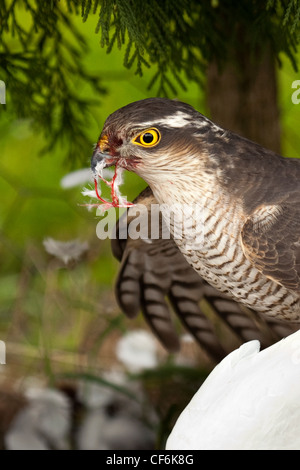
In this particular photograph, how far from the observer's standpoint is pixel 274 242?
2.32 ft

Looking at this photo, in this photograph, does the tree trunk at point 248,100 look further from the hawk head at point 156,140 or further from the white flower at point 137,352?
the white flower at point 137,352

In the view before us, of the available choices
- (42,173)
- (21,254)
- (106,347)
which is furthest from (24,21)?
(106,347)

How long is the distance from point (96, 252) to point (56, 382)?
0.28 m

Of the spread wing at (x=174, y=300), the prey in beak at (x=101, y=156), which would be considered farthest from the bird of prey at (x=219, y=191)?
the spread wing at (x=174, y=300)

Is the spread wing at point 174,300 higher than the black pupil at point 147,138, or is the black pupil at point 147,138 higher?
the black pupil at point 147,138

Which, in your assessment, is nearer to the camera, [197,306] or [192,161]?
[192,161]

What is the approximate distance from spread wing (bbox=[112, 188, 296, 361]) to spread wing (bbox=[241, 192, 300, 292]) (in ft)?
0.78

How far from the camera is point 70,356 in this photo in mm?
1367

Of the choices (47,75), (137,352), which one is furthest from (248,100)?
(137,352)

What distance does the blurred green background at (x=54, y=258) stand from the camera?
125 cm

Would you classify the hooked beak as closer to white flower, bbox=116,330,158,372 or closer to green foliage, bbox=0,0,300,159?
green foliage, bbox=0,0,300,159

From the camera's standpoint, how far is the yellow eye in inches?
26.3
